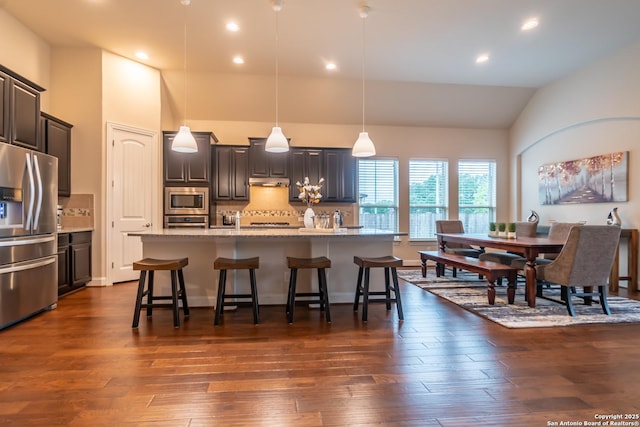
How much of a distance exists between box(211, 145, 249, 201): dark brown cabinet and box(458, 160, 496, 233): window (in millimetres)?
4691

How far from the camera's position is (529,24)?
4.38m

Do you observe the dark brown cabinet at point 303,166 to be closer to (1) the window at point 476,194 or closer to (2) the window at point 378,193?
(2) the window at point 378,193

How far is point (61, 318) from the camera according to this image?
3537 mm

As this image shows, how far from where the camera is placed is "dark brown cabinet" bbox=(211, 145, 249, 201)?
6328mm

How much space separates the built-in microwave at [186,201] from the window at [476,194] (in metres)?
5.42

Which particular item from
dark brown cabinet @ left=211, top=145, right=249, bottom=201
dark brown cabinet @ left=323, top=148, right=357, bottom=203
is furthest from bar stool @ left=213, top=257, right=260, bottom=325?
dark brown cabinet @ left=323, top=148, right=357, bottom=203

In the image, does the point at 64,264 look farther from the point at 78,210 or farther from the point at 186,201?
the point at 186,201

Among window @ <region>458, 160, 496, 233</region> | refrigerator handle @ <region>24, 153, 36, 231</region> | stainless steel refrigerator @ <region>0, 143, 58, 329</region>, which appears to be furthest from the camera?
window @ <region>458, 160, 496, 233</region>

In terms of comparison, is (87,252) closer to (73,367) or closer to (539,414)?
(73,367)

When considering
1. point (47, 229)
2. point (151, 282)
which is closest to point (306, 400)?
point (151, 282)

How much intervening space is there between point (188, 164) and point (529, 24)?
18.2 feet

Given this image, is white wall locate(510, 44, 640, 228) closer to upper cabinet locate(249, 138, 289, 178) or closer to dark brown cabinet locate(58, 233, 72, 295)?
upper cabinet locate(249, 138, 289, 178)

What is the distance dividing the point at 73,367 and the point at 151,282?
1280 mm

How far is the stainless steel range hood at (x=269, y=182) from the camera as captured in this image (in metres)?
6.40
